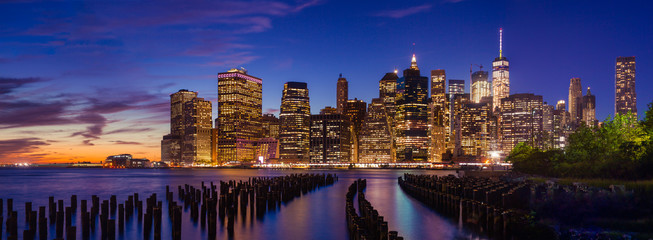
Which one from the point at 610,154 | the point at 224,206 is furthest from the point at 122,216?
the point at 610,154

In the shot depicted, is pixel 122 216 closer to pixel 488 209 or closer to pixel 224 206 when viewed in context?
pixel 224 206

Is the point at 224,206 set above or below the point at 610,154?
below

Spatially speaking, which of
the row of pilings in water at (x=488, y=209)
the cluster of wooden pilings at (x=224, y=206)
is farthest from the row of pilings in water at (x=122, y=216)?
the row of pilings in water at (x=488, y=209)

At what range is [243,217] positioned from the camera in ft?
111

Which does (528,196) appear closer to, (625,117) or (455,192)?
(455,192)

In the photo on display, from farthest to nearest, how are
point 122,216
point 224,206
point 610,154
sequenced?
point 610,154 → point 224,206 → point 122,216

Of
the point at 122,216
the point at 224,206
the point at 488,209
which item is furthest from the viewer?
the point at 224,206

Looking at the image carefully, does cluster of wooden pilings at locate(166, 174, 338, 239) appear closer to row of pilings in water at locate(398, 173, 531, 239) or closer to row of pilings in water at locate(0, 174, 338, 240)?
row of pilings in water at locate(0, 174, 338, 240)

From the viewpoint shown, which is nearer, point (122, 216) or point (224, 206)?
point (122, 216)

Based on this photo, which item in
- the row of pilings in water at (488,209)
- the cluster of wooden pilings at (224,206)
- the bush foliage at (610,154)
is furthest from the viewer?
the bush foliage at (610,154)

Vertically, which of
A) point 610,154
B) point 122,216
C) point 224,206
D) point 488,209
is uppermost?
point 610,154

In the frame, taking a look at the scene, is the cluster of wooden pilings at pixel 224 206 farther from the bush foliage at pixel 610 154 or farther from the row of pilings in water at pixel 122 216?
the bush foliage at pixel 610 154

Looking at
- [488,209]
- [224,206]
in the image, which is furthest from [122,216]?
[488,209]

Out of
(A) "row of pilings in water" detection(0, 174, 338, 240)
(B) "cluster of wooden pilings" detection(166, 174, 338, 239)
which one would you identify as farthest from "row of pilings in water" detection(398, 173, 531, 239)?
(A) "row of pilings in water" detection(0, 174, 338, 240)
